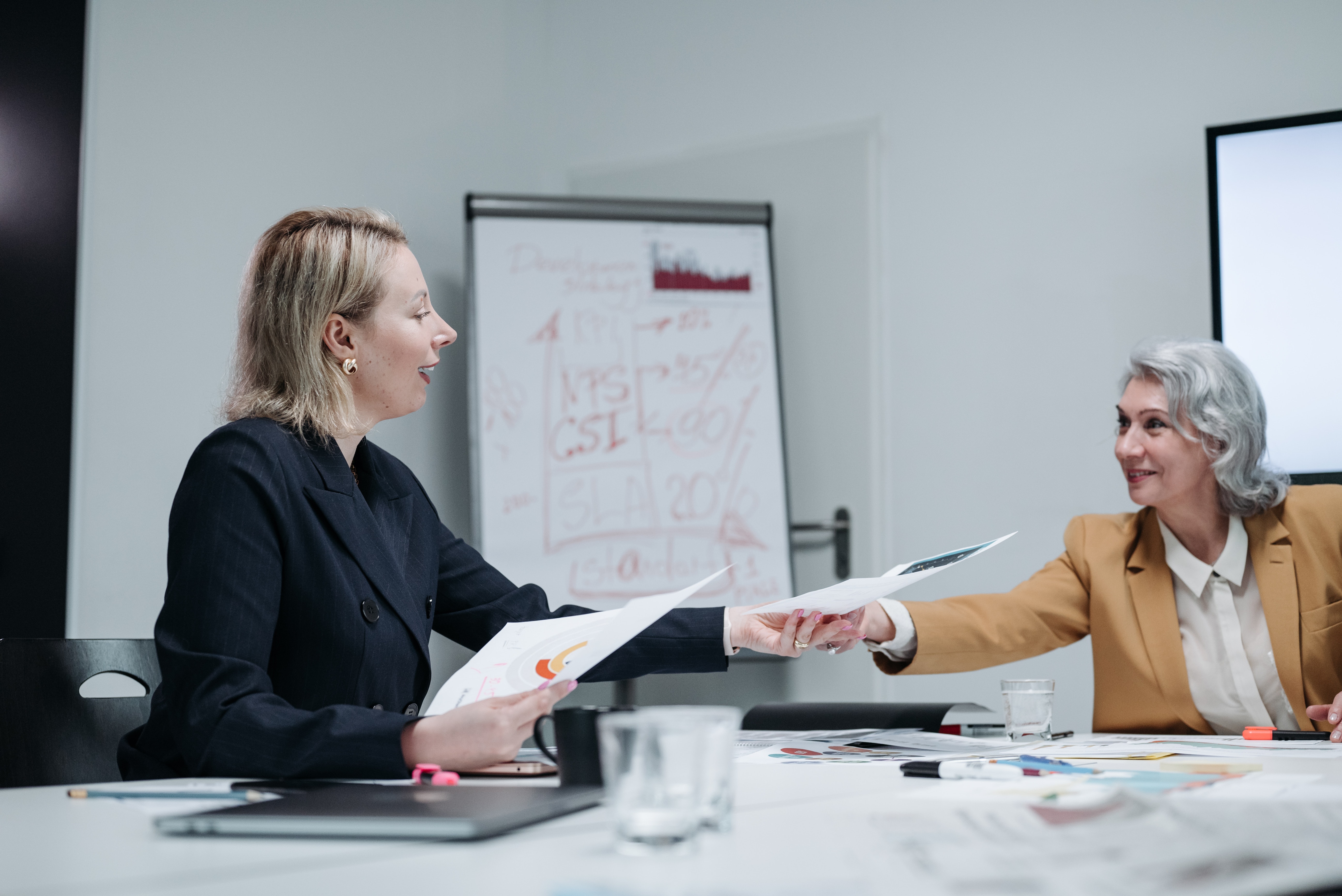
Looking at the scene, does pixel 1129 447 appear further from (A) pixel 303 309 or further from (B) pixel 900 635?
(A) pixel 303 309

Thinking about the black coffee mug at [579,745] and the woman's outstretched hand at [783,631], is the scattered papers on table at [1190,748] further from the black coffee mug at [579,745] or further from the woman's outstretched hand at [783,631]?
the black coffee mug at [579,745]

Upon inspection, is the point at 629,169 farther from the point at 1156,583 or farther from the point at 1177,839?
the point at 1177,839

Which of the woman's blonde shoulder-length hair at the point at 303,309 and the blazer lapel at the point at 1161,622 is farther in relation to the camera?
the blazer lapel at the point at 1161,622

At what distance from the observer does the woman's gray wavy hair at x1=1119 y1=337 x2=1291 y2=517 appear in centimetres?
195

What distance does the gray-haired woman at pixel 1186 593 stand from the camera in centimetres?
182

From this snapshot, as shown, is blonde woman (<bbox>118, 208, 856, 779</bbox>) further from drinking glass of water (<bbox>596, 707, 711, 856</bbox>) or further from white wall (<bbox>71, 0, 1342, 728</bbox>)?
white wall (<bbox>71, 0, 1342, 728</bbox>)

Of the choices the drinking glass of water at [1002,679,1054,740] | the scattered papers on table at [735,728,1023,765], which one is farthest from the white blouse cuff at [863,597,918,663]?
the drinking glass of water at [1002,679,1054,740]

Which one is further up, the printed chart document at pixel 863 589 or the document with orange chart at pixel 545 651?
the printed chart document at pixel 863 589

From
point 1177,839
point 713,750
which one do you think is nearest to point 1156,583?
point 1177,839

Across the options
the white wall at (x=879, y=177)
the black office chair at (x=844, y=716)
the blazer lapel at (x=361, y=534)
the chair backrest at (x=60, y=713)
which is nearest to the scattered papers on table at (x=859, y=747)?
the black office chair at (x=844, y=716)

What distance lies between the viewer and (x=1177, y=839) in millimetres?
676

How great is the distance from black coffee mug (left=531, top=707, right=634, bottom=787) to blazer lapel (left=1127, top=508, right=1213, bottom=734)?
1253 millimetres

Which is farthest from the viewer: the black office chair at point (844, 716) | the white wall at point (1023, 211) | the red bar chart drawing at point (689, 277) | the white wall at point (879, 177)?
the red bar chart drawing at point (689, 277)

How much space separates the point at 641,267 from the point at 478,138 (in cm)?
73
